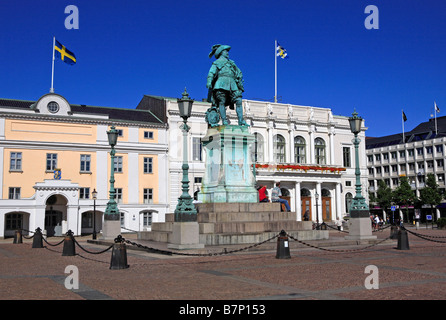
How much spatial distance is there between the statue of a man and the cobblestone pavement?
7.66 metres

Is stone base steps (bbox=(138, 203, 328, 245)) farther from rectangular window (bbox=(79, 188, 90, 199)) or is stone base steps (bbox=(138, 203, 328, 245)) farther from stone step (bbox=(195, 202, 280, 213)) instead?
rectangular window (bbox=(79, 188, 90, 199))

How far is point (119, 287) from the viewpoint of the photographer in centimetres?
971

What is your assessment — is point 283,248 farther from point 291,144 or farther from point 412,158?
point 412,158

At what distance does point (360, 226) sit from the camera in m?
22.1

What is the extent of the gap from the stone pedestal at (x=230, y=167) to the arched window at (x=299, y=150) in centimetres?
4223

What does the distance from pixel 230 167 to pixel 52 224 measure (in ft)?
103

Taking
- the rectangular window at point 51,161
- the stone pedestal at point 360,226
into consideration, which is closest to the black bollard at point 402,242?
the stone pedestal at point 360,226

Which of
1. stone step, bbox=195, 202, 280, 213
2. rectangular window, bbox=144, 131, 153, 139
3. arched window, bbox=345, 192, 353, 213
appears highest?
rectangular window, bbox=144, 131, 153, 139

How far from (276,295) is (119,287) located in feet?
10.5

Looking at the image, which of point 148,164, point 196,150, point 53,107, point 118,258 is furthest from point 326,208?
point 118,258

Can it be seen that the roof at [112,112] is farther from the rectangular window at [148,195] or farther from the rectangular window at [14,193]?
the rectangular window at [14,193]

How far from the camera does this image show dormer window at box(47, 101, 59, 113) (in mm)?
48841

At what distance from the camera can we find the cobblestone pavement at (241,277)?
8.70 m

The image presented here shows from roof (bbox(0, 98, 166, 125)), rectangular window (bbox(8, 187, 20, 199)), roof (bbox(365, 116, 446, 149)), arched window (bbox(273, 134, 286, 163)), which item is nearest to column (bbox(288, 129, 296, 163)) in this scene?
arched window (bbox(273, 134, 286, 163))
